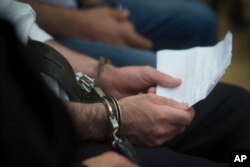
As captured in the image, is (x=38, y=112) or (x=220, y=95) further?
(x=220, y=95)

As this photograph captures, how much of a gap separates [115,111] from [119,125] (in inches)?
1.1

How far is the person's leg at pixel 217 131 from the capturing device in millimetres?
1026

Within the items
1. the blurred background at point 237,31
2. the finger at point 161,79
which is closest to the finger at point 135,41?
the finger at point 161,79

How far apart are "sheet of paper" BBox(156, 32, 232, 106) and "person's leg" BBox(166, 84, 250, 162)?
10cm

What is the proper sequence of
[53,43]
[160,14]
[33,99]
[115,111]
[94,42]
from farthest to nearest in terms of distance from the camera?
1. [160,14]
2. [94,42]
3. [53,43]
4. [115,111]
5. [33,99]

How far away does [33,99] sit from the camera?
642 mm

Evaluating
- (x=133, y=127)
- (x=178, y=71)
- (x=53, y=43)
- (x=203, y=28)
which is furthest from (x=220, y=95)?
(x=203, y=28)

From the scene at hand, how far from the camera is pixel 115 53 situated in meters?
1.35

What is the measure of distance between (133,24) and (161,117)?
0.73 metres

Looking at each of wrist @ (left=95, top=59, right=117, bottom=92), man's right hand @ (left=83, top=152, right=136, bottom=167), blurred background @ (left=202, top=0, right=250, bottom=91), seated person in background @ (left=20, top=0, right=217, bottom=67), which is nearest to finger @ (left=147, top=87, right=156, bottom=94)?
wrist @ (left=95, top=59, right=117, bottom=92)

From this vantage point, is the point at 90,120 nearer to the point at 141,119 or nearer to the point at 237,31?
the point at 141,119

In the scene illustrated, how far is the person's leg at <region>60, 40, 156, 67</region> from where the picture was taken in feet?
4.37

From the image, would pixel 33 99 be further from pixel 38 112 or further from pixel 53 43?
pixel 53 43

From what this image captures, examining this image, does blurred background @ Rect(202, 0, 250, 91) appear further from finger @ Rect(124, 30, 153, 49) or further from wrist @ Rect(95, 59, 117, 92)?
wrist @ Rect(95, 59, 117, 92)
